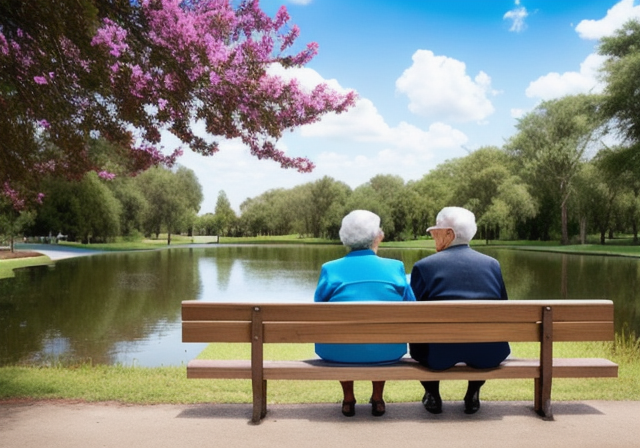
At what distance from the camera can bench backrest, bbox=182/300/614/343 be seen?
12.5 feet

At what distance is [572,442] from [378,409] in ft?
3.98

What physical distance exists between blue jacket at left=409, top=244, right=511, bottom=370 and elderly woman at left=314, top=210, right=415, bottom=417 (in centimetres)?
19

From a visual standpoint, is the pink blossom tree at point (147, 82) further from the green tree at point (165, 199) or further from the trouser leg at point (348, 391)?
the green tree at point (165, 199)

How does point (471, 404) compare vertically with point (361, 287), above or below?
below

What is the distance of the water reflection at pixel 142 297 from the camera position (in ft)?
37.5

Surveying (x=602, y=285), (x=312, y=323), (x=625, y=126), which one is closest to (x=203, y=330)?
(x=312, y=323)

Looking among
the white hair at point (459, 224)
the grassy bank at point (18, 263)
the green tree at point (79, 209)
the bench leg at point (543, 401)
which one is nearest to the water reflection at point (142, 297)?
the grassy bank at point (18, 263)

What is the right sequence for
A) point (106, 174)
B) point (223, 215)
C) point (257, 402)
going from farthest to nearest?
1. point (223, 215)
2. point (106, 174)
3. point (257, 402)

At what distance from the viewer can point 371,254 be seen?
400 cm

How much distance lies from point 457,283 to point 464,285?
0.05 metres

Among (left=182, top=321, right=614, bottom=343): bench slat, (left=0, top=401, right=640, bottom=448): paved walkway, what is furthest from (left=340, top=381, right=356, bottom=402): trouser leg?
(left=182, top=321, right=614, bottom=343): bench slat

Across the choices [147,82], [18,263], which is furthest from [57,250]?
[147,82]

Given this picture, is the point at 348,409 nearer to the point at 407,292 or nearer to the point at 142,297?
the point at 407,292

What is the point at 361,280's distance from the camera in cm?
402
